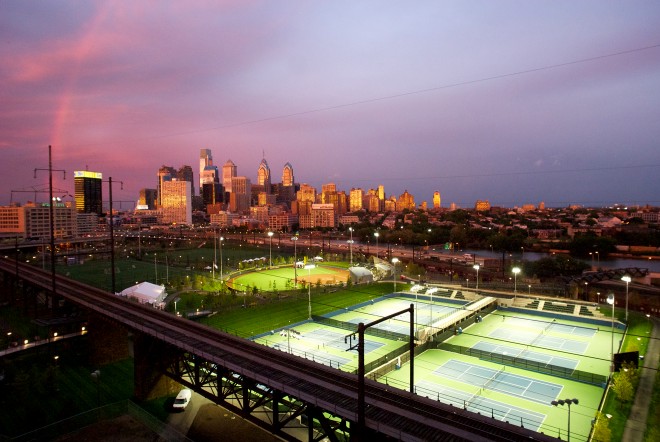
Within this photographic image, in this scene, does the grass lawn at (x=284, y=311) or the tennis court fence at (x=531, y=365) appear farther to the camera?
the grass lawn at (x=284, y=311)

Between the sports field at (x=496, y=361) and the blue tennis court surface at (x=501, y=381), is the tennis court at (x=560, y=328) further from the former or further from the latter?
the blue tennis court surface at (x=501, y=381)

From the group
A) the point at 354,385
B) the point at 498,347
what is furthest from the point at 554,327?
the point at 354,385

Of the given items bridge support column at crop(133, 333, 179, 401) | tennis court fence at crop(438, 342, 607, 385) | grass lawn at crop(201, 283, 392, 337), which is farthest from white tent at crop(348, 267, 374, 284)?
bridge support column at crop(133, 333, 179, 401)

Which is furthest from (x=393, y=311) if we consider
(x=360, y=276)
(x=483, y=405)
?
(x=483, y=405)

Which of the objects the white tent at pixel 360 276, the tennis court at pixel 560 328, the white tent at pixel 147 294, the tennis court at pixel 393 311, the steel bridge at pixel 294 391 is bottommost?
the tennis court at pixel 560 328

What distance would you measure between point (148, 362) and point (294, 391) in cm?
1001

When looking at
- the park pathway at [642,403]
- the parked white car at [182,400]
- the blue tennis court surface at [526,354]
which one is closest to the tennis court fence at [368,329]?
the blue tennis court surface at [526,354]

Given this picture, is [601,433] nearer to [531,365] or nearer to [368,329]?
[531,365]

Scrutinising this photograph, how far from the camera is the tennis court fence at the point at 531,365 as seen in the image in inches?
848

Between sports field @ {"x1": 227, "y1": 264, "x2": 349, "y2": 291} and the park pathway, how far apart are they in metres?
28.0

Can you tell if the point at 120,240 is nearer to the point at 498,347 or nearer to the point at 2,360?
the point at 2,360

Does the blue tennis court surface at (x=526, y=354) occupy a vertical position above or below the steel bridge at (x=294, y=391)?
below

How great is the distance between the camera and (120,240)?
107m

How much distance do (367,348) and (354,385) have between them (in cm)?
1444
